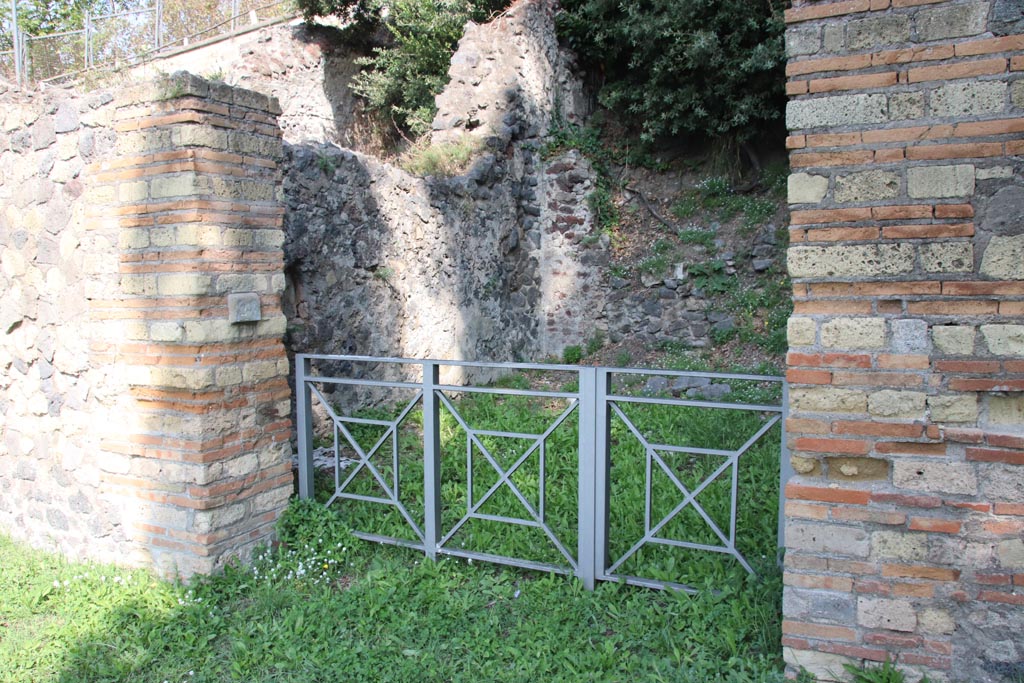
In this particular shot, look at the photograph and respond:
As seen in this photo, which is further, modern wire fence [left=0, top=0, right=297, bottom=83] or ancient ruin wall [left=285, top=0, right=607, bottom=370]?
modern wire fence [left=0, top=0, right=297, bottom=83]

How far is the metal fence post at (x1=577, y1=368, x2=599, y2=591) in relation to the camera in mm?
3471

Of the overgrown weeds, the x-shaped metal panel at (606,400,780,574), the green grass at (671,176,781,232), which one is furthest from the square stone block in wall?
the green grass at (671,176,781,232)

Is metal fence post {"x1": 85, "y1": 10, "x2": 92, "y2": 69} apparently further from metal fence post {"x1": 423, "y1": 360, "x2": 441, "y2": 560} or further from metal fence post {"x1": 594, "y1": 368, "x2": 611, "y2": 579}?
metal fence post {"x1": 594, "y1": 368, "x2": 611, "y2": 579}

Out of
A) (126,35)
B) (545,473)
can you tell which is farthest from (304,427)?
(126,35)

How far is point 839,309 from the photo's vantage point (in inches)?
103

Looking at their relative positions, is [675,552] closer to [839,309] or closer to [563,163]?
[839,309]

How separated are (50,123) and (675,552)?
4216mm

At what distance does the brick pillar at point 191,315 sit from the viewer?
3.66 meters

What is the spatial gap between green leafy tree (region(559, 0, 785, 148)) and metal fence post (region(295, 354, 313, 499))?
6810 millimetres

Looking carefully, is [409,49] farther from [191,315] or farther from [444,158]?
[191,315]

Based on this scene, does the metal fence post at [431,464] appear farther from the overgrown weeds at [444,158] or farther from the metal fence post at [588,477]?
the overgrown weeds at [444,158]

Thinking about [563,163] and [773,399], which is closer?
[773,399]

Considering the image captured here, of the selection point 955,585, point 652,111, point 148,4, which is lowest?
point 955,585

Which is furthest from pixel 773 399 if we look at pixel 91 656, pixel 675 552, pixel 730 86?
pixel 91 656
